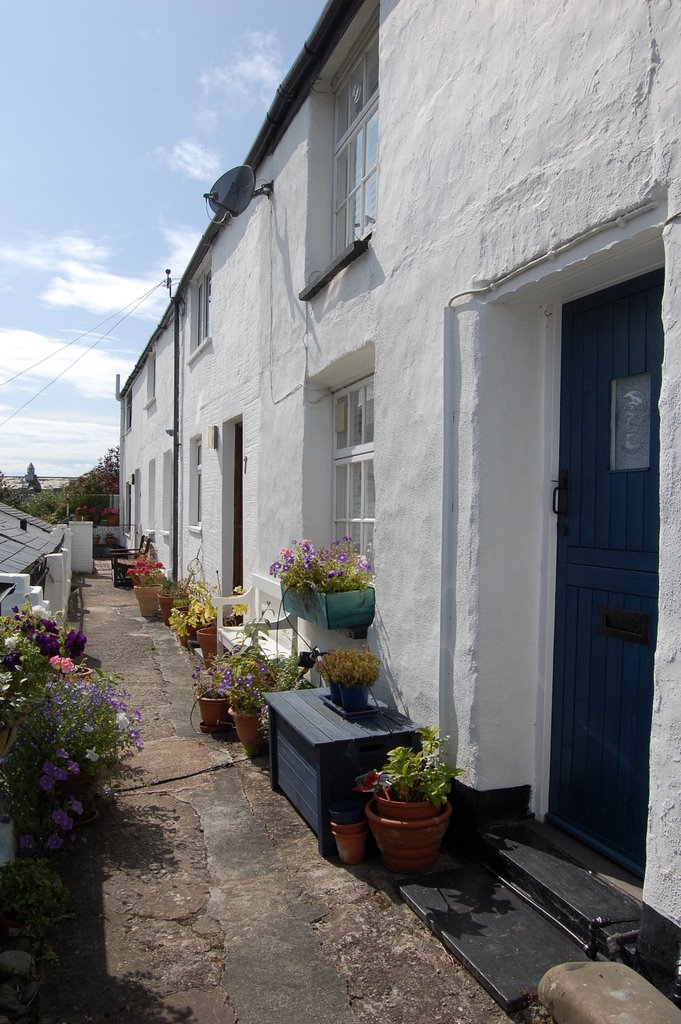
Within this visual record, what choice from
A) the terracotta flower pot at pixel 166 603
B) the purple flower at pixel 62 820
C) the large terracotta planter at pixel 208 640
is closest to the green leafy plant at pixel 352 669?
the purple flower at pixel 62 820

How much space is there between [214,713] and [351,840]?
2.41 metres

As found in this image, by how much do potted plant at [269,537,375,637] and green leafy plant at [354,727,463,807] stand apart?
3.91ft

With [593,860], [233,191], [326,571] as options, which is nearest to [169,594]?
[233,191]

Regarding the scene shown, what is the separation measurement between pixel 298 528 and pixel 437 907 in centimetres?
336

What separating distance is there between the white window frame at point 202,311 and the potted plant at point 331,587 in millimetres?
6529

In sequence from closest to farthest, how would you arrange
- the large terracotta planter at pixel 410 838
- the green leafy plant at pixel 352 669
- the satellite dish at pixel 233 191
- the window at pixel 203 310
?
the large terracotta planter at pixel 410 838 → the green leafy plant at pixel 352 669 → the satellite dish at pixel 233 191 → the window at pixel 203 310

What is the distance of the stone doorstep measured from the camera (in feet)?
7.44

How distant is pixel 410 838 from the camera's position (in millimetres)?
3488

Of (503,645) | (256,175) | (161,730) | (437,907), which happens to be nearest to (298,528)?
(161,730)

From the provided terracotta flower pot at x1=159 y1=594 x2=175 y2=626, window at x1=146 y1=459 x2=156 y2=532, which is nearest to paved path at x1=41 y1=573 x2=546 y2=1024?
terracotta flower pot at x1=159 y1=594 x2=175 y2=626

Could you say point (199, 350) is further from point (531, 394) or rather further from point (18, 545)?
point (531, 394)

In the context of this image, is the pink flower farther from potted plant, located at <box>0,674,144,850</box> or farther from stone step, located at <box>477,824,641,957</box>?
stone step, located at <box>477,824,641,957</box>

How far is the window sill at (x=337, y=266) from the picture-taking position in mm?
4945

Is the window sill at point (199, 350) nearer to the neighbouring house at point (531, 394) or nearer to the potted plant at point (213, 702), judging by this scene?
the neighbouring house at point (531, 394)
